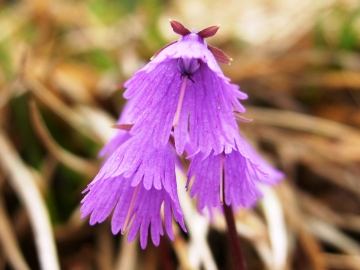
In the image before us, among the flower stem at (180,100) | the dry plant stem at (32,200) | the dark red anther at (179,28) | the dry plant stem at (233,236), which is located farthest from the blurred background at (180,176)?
the dark red anther at (179,28)

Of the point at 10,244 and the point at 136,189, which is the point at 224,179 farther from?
the point at 10,244

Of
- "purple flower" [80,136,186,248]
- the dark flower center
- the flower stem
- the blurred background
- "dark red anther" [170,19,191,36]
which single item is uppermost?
"dark red anther" [170,19,191,36]

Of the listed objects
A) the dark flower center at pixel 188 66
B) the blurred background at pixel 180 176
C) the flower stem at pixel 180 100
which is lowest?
the blurred background at pixel 180 176

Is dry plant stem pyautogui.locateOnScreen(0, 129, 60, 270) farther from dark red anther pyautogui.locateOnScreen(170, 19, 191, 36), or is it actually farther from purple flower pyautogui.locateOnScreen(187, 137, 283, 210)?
dark red anther pyautogui.locateOnScreen(170, 19, 191, 36)

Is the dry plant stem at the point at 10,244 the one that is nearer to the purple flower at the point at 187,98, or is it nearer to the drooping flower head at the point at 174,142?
the drooping flower head at the point at 174,142

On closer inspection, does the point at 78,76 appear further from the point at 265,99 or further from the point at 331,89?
the point at 331,89

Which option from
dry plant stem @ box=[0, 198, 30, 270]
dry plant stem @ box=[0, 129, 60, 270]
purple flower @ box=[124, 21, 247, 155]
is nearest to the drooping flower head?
purple flower @ box=[124, 21, 247, 155]
